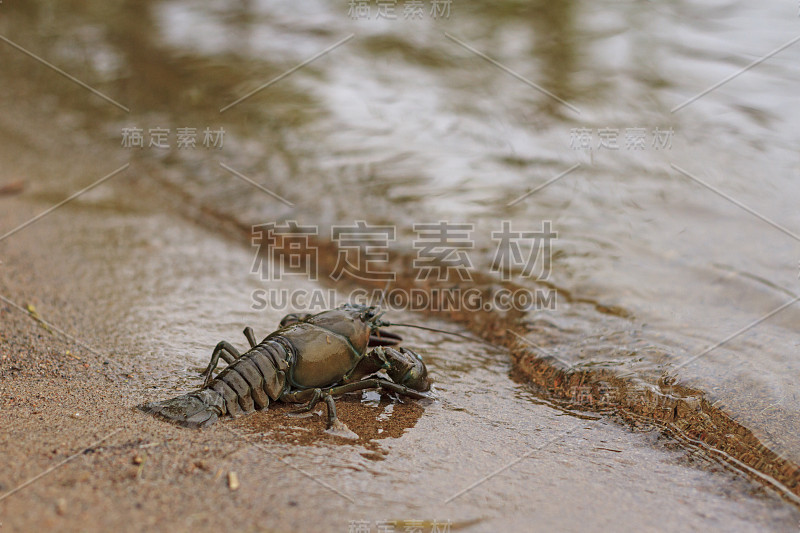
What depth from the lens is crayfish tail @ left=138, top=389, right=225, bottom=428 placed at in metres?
3.67

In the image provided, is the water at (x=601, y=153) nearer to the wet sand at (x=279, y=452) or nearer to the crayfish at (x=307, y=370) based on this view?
the wet sand at (x=279, y=452)

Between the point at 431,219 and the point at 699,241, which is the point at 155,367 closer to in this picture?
the point at 431,219

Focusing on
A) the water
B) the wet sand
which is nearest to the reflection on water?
the water

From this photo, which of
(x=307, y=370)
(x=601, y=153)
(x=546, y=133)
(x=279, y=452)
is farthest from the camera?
(x=546, y=133)

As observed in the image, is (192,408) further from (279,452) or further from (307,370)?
(307,370)

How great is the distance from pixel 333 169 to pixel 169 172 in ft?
6.20

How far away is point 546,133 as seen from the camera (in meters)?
7.82

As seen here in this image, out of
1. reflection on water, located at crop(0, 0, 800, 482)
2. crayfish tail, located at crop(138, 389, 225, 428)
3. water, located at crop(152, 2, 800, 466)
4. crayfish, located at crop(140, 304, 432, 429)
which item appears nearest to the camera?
crayfish tail, located at crop(138, 389, 225, 428)

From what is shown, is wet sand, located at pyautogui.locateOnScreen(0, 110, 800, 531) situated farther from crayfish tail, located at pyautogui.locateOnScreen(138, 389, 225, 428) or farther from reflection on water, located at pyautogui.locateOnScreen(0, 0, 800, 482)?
reflection on water, located at pyautogui.locateOnScreen(0, 0, 800, 482)

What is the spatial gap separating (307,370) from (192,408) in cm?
68

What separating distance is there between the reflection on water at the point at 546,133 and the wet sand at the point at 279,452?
0.71 metres

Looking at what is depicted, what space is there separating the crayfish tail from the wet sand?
6cm

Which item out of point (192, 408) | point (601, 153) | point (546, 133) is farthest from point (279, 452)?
point (546, 133)

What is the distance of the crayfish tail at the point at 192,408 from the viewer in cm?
367
